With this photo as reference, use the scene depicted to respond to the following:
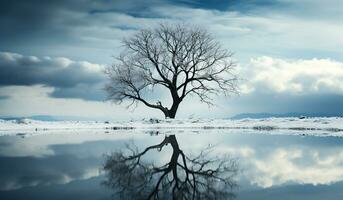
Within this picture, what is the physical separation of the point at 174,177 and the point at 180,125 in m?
26.8

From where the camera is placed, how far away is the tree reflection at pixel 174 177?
8.06m

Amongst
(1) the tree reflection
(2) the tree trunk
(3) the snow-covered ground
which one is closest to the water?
(1) the tree reflection

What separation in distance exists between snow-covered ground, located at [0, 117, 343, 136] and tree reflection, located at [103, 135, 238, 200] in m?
19.6

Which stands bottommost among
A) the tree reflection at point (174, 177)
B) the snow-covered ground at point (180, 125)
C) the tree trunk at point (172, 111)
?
the tree reflection at point (174, 177)

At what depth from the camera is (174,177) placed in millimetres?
9867

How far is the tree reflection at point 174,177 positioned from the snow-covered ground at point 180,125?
64.2 ft

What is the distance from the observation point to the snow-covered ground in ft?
106

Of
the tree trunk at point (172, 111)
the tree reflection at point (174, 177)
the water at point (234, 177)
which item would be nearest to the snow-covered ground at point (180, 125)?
the tree trunk at point (172, 111)

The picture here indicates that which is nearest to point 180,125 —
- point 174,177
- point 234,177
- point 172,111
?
point 172,111

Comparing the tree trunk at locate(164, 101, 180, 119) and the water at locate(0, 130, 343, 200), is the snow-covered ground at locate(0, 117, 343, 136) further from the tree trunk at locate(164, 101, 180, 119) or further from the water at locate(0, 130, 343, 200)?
the water at locate(0, 130, 343, 200)

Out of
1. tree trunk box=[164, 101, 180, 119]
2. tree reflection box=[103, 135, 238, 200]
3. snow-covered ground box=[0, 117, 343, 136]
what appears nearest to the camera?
tree reflection box=[103, 135, 238, 200]

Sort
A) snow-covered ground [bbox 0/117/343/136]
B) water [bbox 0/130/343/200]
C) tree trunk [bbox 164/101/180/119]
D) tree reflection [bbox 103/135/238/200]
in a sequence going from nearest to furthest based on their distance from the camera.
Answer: tree reflection [bbox 103/135/238/200] < water [bbox 0/130/343/200] < snow-covered ground [bbox 0/117/343/136] < tree trunk [bbox 164/101/180/119]

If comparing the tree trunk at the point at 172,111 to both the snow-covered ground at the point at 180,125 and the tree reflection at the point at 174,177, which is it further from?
the tree reflection at the point at 174,177

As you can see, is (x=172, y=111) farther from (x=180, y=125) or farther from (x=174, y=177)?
(x=174, y=177)
